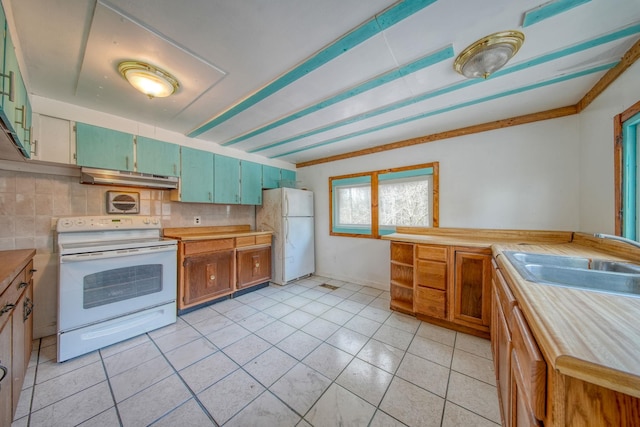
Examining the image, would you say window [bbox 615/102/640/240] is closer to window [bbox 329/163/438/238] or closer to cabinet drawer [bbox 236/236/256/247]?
window [bbox 329/163/438/238]

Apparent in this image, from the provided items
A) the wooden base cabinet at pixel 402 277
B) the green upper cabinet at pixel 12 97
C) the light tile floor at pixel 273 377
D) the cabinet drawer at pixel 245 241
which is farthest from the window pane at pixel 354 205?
the green upper cabinet at pixel 12 97

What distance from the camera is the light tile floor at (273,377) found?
1.33m

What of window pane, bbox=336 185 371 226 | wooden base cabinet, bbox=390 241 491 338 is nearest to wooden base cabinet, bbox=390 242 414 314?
wooden base cabinet, bbox=390 241 491 338

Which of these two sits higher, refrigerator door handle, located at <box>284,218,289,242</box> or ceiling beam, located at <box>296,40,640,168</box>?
ceiling beam, located at <box>296,40,640,168</box>

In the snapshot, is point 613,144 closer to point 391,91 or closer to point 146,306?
point 391,91

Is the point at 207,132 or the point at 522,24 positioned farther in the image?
the point at 207,132

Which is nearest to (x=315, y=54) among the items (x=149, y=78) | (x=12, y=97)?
(x=149, y=78)

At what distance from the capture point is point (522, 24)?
1247mm

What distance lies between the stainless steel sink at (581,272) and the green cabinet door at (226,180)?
3.33 metres

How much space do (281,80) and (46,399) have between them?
9.07ft

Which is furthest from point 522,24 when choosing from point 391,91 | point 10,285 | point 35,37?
point 10,285

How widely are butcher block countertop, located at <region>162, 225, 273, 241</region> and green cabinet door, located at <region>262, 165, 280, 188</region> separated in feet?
2.79

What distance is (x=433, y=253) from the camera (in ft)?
7.78

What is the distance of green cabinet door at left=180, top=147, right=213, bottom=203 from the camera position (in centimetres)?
288
